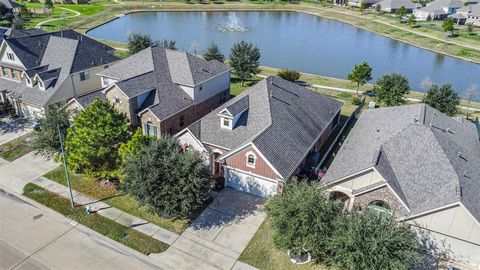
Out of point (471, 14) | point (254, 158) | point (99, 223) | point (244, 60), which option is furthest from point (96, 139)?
point (471, 14)

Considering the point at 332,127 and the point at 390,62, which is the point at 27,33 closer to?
the point at 332,127

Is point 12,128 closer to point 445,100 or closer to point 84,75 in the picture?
point 84,75

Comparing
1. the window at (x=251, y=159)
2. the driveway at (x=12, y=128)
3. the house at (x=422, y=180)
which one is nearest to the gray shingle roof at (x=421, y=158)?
the house at (x=422, y=180)

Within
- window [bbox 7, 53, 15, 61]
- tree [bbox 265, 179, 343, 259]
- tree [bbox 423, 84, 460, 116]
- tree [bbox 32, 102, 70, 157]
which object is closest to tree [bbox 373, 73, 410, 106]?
tree [bbox 423, 84, 460, 116]

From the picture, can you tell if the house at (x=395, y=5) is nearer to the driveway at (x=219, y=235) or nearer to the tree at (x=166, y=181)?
the driveway at (x=219, y=235)

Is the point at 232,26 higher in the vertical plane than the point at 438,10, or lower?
lower

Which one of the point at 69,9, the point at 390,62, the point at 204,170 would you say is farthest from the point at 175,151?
the point at 69,9

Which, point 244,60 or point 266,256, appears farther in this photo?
point 244,60
